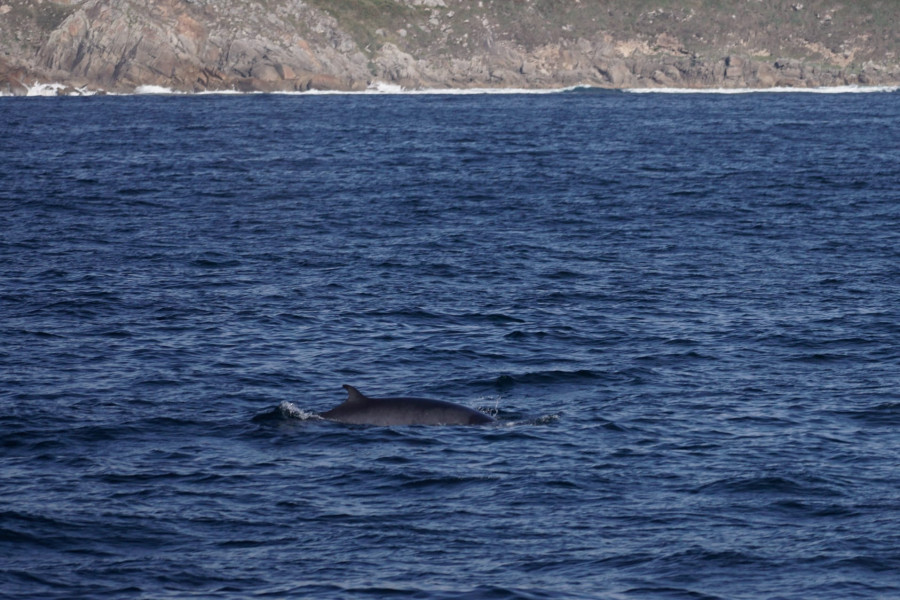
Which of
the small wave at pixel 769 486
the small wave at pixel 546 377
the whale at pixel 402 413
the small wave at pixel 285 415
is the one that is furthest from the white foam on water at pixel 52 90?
the small wave at pixel 769 486

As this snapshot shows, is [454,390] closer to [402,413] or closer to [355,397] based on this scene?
[402,413]

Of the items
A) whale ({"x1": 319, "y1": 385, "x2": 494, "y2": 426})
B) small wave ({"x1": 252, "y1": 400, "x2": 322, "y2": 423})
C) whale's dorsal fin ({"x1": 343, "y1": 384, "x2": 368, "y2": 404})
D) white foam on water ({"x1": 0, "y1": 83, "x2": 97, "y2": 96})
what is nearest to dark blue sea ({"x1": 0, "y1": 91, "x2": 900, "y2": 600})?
small wave ({"x1": 252, "y1": 400, "x2": 322, "y2": 423})

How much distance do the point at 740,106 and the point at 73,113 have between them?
79897 mm

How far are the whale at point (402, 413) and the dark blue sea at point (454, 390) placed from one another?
1.14ft

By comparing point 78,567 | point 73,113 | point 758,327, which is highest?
point 73,113

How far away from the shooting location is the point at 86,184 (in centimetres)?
6366

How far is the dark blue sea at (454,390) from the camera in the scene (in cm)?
1764

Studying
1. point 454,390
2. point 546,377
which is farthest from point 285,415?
point 546,377

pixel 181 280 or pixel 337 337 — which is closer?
pixel 337 337

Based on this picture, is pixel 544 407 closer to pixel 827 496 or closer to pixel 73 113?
pixel 827 496

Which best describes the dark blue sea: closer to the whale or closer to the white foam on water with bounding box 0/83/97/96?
the whale

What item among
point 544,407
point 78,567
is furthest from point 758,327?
point 78,567

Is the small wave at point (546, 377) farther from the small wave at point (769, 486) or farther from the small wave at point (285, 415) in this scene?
the small wave at point (769, 486)

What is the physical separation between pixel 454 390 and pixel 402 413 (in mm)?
2725
